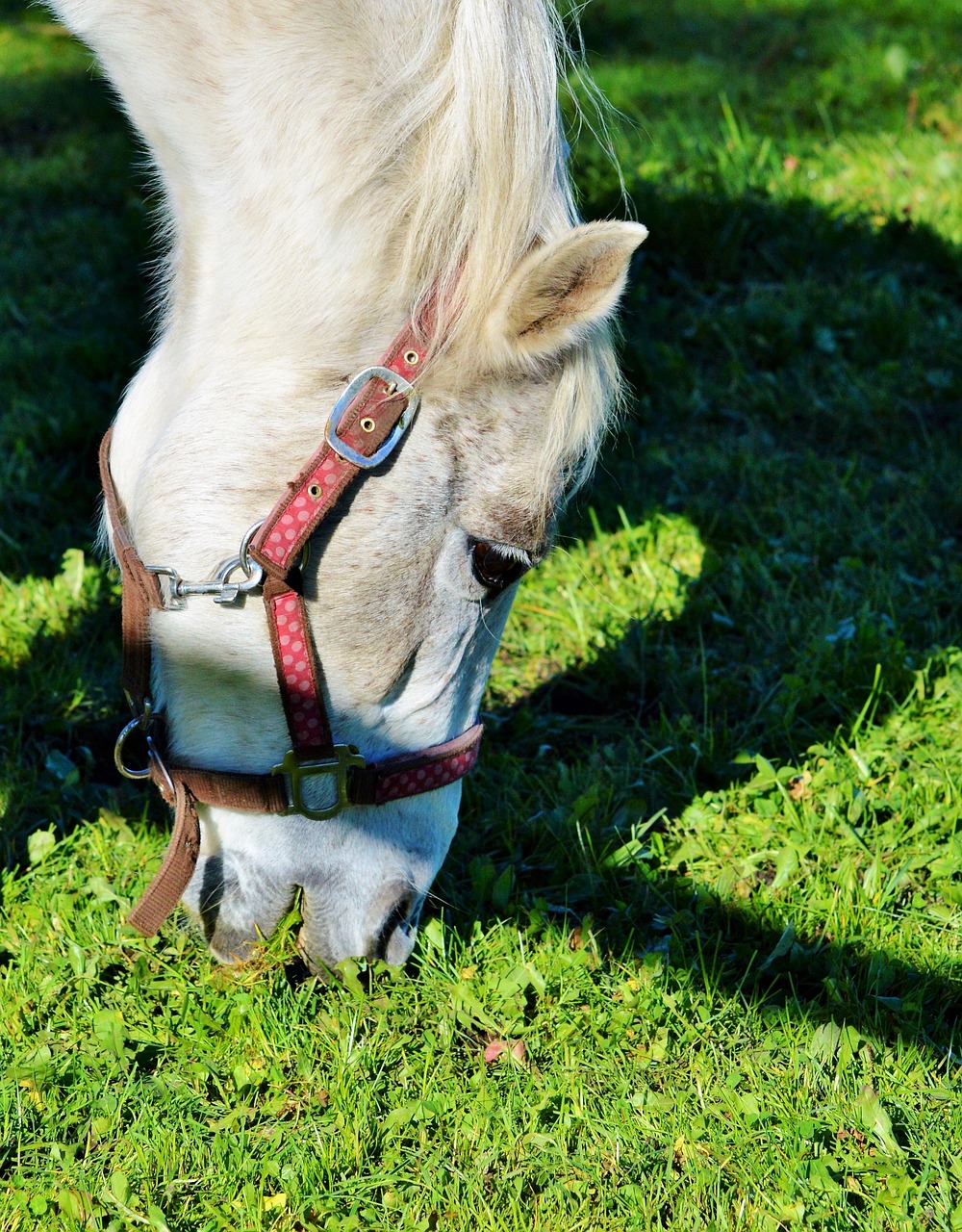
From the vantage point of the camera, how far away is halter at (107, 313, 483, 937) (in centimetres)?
169

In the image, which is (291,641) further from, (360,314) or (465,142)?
(465,142)

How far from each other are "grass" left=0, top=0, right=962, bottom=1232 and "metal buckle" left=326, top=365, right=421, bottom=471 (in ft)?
2.16

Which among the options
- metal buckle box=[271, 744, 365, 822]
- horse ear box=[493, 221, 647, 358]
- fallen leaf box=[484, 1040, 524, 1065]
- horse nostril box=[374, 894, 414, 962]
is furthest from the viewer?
fallen leaf box=[484, 1040, 524, 1065]

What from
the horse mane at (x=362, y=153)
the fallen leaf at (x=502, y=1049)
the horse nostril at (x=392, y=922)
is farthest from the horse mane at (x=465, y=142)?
the fallen leaf at (x=502, y=1049)

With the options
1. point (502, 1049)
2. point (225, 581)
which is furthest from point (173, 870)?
point (502, 1049)

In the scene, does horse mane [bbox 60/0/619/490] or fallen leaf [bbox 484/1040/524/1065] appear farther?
fallen leaf [bbox 484/1040/524/1065]

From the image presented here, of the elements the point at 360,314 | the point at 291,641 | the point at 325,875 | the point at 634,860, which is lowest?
the point at 634,860

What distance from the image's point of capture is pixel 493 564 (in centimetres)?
182

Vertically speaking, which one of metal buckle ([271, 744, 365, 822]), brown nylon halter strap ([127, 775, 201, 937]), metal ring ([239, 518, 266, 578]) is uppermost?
metal ring ([239, 518, 266, 578])

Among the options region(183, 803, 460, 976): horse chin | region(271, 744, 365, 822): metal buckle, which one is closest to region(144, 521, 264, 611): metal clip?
region(271, 744, 365, 822): metal buckle

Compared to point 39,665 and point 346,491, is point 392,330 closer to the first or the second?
point 346,491

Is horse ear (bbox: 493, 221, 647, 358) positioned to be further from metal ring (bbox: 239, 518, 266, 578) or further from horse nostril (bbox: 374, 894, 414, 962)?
horse nostril (bbox: 374, 894, 414, 962)

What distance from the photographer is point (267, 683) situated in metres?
1.82

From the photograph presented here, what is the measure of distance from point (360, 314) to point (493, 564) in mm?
440
